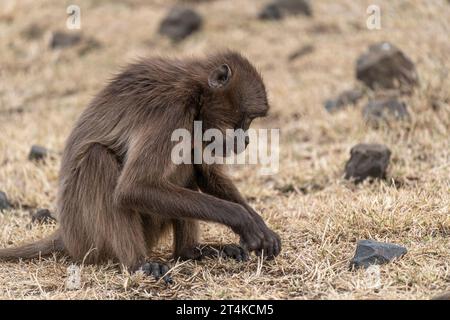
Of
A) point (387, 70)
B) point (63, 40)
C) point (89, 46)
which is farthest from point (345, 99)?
point (63, 40)

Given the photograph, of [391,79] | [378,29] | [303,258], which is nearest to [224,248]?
[303,258]

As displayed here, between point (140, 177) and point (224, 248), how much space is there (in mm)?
852

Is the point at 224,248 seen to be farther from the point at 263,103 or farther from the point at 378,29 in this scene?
the point at 378,29

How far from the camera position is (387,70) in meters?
8.23

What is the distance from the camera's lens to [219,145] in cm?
443

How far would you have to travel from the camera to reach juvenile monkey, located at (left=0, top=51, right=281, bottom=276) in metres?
4.04

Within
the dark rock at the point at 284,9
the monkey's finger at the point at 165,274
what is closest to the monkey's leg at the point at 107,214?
the monkey's finger at the point at 165,274

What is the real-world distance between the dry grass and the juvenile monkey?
0.62ft

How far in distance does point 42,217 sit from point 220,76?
1.92 m

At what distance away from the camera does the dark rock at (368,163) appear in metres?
6.18

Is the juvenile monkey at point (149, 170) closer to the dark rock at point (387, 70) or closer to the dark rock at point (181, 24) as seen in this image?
the dark rock at point (387, 70)

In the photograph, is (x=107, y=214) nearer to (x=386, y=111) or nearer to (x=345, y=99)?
(x=386, y=111)

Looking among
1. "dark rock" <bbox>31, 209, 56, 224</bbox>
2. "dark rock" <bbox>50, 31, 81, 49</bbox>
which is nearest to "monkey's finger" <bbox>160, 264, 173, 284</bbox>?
"dark rock" <bbox>31, 209, 56, 224</bbox>

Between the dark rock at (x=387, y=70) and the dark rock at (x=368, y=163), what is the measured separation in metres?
1.92
